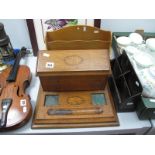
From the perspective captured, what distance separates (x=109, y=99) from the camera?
0.70 meters

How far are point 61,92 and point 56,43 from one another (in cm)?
22

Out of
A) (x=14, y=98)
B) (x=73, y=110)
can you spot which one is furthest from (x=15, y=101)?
(x=73, y=110)

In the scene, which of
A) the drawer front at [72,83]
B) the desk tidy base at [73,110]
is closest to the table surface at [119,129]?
the desk tidy base at [73,110]

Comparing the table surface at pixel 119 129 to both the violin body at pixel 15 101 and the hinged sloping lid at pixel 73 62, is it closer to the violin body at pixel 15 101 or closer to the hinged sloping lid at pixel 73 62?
the violin body at pixel 15 101

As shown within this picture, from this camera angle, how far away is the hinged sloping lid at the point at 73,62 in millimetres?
605

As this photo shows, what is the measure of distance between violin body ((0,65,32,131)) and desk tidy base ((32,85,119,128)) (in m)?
0.05

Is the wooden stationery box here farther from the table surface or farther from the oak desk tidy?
the table surface

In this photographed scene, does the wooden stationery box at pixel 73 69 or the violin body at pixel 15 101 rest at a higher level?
the wooden stationery box at pixel 73 69

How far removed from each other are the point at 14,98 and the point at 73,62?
28 centimetres

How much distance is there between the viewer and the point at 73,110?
2.15 ft

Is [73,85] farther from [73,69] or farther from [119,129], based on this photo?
[119,129]
